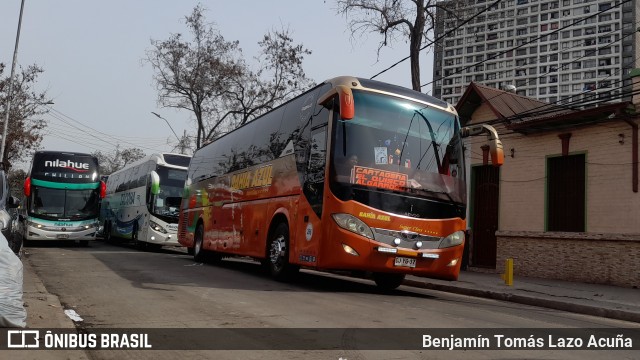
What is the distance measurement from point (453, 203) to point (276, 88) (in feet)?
86.5

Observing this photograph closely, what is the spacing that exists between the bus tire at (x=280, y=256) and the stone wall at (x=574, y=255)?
9.00 metres

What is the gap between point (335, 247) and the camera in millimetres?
9227

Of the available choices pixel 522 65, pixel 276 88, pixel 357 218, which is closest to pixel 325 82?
pixel 357 218

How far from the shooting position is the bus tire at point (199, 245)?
16.8 m

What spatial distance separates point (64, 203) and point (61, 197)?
280mm

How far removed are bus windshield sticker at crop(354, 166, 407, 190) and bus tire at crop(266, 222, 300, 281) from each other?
2282mm

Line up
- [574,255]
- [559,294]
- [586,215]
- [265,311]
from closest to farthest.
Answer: [265,311]
[559,294]
[574,255]
[586,215]

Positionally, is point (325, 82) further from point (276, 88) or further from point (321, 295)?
point (276, 88)

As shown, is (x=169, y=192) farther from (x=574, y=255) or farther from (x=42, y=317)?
(x=42, y=317)

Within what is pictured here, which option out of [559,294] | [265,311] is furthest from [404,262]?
[559,294]

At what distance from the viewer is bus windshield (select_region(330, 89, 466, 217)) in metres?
9.37

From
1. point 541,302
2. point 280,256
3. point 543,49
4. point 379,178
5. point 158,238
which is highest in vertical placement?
point 543,49

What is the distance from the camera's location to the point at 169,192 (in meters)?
22.1

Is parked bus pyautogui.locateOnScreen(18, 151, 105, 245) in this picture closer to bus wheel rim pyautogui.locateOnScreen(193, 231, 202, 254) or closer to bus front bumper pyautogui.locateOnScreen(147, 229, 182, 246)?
bus front bumper pyautogui.locateOnScreen(147, 229, 182, 246)
